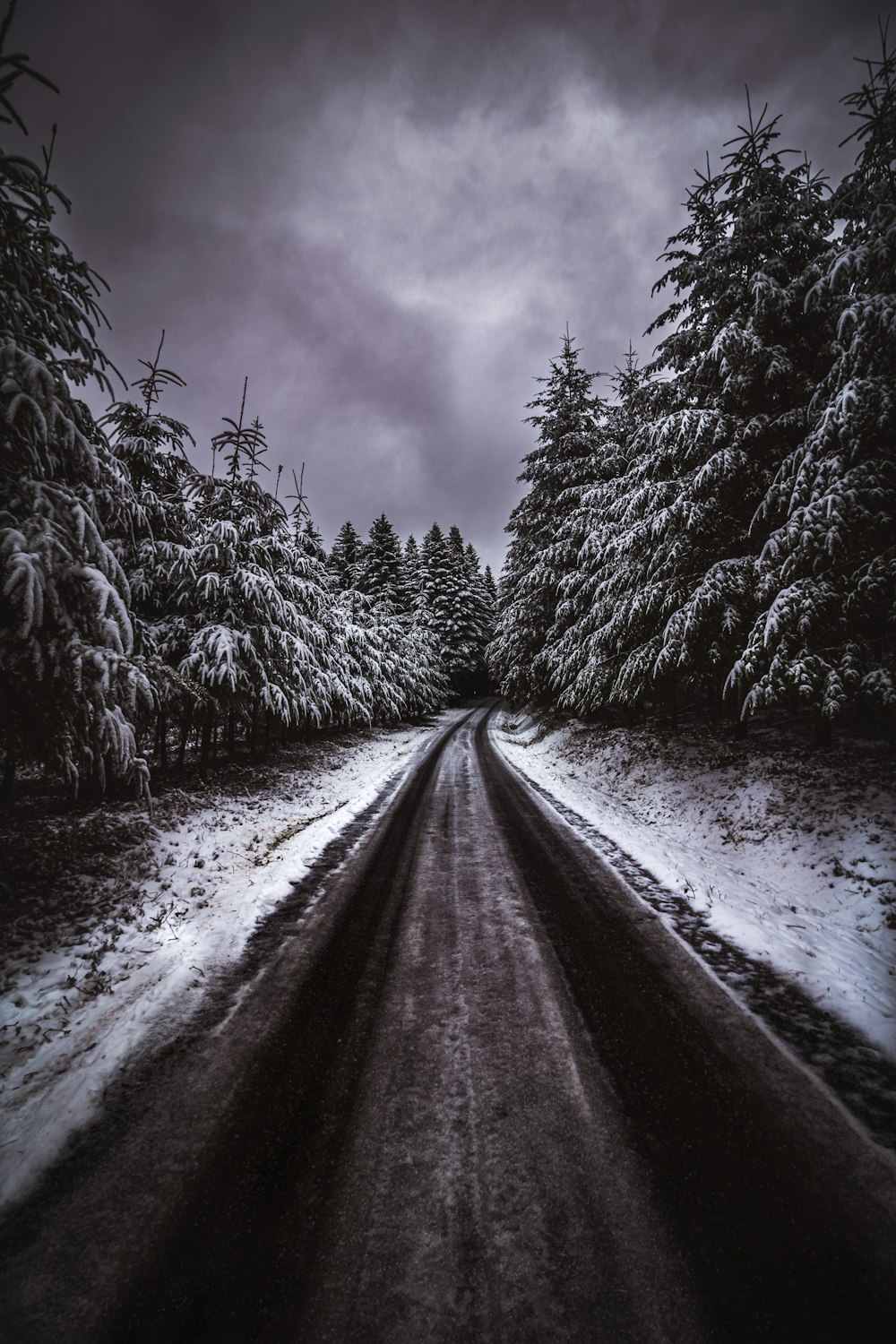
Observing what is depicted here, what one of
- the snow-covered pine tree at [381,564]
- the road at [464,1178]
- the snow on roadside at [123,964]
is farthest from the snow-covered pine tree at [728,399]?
the snow-covered pine tree at [381,564]

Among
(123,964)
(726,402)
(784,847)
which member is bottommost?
(123,964)

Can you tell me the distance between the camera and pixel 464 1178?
286 cm

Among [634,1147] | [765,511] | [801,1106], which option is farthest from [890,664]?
[634,1147]

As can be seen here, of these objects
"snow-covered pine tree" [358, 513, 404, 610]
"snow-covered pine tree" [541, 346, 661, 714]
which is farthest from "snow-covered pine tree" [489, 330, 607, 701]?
"snow-covered pine tree" [358, 513, 404, 610]

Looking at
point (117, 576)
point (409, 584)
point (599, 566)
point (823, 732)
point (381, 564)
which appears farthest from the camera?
point (409, 584)

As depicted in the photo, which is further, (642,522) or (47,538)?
(642,522)

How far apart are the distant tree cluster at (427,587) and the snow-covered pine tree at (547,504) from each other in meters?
10.2

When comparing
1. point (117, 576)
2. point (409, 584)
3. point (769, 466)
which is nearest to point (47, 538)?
point (117, 576)

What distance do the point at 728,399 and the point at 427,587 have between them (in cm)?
3245

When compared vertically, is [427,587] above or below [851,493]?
above

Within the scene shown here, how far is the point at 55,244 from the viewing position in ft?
17.2

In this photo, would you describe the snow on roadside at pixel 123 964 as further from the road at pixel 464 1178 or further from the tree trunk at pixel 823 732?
the tree trunk at pixel 823 732

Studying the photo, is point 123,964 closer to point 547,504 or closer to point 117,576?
point 117,576

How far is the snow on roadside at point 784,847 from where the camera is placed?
4.93 metres
